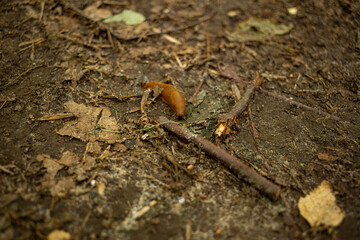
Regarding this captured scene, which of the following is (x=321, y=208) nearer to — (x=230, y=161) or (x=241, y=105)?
(x=230, y=161)

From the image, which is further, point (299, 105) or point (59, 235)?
point (299, 105)

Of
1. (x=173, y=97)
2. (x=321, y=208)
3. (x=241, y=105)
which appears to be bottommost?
(x=321, y=208)

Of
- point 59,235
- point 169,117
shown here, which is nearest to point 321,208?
point 169,117

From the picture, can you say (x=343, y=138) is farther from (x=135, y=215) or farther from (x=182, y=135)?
(x=135, y=215)

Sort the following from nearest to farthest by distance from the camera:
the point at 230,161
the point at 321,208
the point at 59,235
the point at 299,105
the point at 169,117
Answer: the point at 59,235 → the point at 321,208 → the point at 230,161 → the point at 169,117 → the point at 299,105

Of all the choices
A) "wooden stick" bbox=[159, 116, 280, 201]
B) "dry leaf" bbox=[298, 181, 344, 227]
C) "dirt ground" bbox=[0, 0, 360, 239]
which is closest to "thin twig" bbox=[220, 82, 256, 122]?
"dirt ground" bbox=[0, 0, 360, 239]

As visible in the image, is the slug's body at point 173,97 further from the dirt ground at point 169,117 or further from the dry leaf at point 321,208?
the dry leaf at point 321,208

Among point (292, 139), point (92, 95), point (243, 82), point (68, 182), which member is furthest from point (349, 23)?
point (68, 182)
